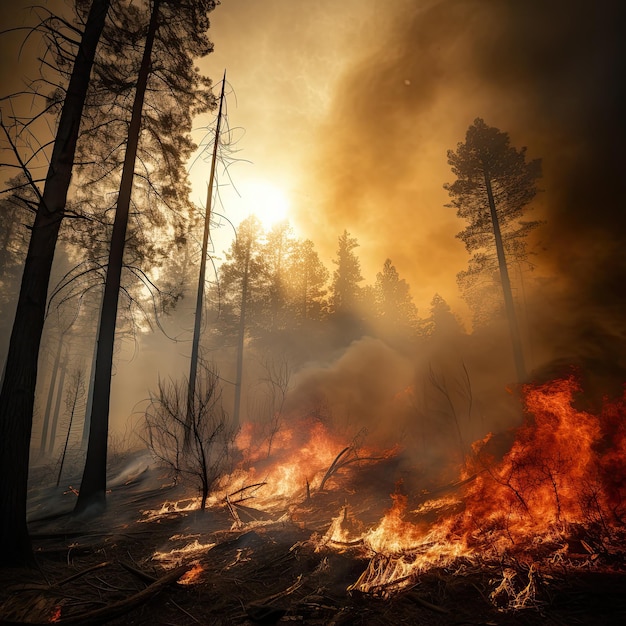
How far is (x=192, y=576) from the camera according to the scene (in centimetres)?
492

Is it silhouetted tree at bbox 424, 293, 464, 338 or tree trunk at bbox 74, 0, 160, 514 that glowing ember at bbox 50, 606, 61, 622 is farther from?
silhouetted tree at bbox 424, 293, 464, 338

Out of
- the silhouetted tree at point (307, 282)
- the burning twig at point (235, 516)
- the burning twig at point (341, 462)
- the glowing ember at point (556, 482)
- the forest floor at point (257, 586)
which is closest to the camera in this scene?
the forest floor at point (257, 586)

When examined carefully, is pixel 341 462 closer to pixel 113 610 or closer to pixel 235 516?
pixel 235 516

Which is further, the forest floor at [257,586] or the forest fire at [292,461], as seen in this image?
the forest fire at [292,461]

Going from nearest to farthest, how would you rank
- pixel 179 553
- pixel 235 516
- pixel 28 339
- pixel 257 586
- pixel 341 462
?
pixel 257 586, pixel 28 339, pixel 179 553, pixel 235 516, pixel 341 462

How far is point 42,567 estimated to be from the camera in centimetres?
484

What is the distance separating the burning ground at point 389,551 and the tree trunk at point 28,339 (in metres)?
0.82

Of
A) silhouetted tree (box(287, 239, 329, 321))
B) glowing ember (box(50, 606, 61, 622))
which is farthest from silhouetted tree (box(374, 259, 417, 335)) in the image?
glowing ember (box(50, 606, 61, 622))

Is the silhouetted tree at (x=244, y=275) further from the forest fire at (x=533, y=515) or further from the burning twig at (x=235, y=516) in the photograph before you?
the forest fire at (x=533, y=515)

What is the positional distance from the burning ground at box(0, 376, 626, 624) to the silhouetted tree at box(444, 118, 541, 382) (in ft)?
36.3

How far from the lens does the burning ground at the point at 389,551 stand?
3.82 m

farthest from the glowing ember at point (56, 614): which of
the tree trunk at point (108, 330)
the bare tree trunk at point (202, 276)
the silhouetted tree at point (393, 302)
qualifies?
the silhouetted tree at point (393, 302)

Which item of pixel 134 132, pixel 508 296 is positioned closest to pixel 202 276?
pixel 134 132

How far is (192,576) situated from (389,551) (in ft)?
10.7
